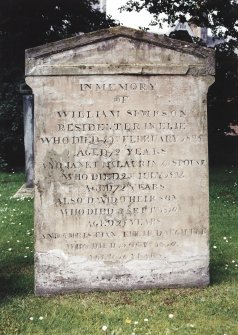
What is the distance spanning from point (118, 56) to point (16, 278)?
273cm

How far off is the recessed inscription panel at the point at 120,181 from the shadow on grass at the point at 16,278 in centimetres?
29

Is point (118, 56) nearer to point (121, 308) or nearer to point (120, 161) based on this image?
point (120, 161)

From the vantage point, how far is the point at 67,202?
5.64 meters

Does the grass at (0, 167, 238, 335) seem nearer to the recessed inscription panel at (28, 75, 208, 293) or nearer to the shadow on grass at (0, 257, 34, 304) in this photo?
the shadow on grass at (0, 257, 34, 304)

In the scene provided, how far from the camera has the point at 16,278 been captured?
6.10m

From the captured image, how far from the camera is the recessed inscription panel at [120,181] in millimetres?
5582

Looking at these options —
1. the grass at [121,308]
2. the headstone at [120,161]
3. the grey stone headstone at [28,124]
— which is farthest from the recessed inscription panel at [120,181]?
the grey stone headstone at [28,124]

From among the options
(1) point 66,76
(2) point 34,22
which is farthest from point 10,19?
(1) point 66,76

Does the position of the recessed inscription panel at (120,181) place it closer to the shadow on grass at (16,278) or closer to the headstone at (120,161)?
the headstone at (120,161)

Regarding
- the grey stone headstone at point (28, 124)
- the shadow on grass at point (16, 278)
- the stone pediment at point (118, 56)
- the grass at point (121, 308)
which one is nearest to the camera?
the grass at point (121, 308)

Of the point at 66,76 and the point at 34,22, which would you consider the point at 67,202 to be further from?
the point at 34,22

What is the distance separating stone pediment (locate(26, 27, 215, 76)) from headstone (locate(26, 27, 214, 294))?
0.03 feet

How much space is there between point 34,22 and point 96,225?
45.9ft

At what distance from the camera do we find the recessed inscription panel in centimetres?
558
